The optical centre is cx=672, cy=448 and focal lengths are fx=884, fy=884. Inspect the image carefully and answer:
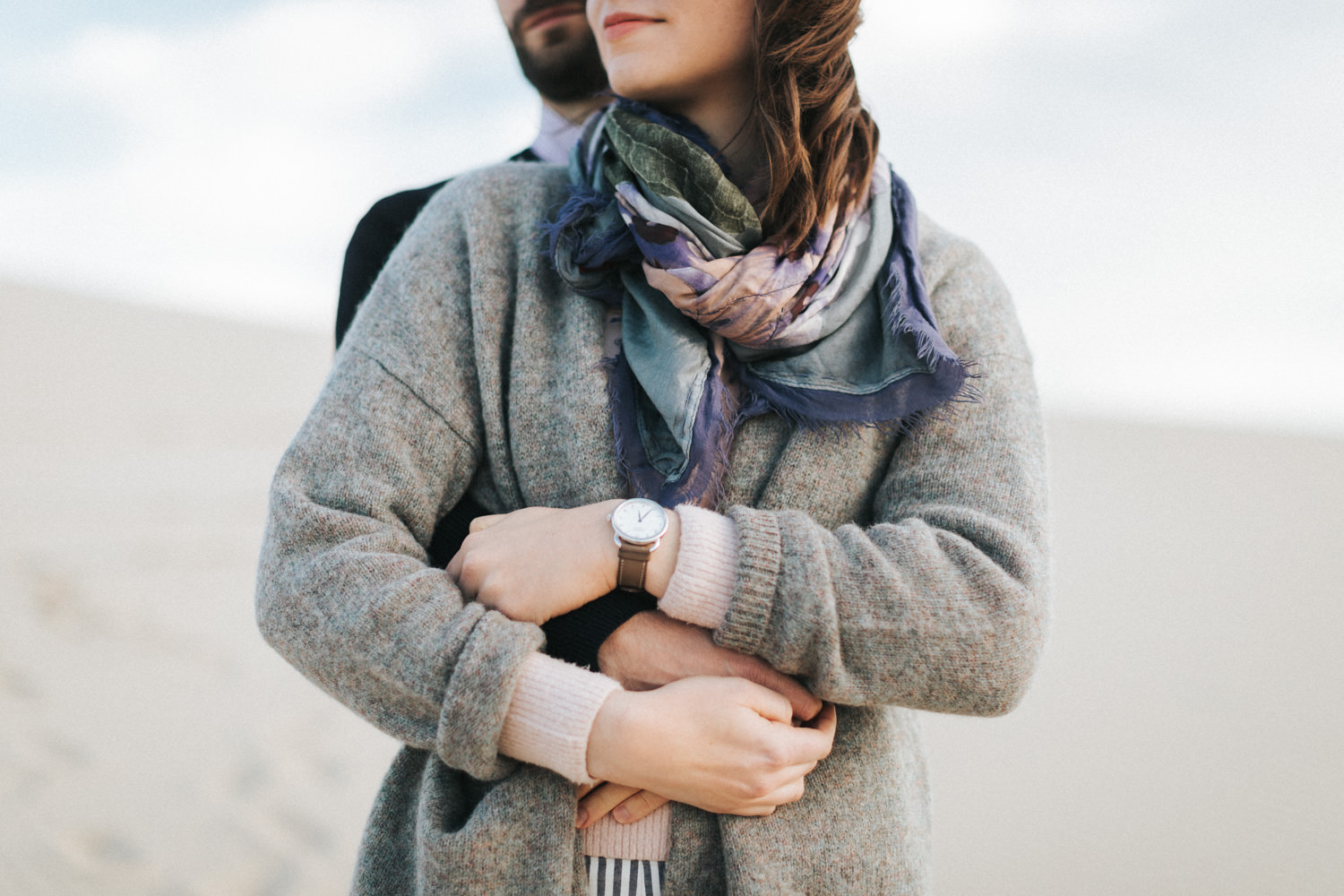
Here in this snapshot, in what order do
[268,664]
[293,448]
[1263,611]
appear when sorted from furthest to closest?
[1263,611], [268,664], [293,448]

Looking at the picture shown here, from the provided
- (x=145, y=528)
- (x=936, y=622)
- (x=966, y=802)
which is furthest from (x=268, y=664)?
(x=936, y=622)

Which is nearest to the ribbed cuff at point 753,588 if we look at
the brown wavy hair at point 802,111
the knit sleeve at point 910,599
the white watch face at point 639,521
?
the knit sleeve at point 910,599

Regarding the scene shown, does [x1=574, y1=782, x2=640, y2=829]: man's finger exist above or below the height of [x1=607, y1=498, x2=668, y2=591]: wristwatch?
below

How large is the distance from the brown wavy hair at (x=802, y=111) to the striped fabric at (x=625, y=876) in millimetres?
929

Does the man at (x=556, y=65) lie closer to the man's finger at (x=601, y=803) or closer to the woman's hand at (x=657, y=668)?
the woman's hand at (x=657, y=668)

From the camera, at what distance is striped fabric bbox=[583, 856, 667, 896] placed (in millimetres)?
1204

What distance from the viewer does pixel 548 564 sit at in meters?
1.18

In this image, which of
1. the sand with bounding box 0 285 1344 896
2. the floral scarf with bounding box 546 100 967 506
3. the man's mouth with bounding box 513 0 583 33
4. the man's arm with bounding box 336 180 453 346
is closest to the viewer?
the floral scarf with bounding box 546 100 967 506

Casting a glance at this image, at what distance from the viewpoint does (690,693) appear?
114 cm

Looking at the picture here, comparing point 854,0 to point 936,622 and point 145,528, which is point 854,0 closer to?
point 936,622

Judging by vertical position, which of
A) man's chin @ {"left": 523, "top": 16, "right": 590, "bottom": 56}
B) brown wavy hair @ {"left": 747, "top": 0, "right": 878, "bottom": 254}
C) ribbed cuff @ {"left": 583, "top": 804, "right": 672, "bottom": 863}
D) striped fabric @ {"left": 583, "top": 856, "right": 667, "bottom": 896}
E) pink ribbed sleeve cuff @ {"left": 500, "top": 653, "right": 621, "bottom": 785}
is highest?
man's chin @ {"left": 523, "top": 16, "right": 590, "bottom": 56}

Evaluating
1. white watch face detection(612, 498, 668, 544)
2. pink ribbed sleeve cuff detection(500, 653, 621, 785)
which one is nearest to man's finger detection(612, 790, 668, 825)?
pink ribbed sleeve cuff detection(500, 653, 621, 785)

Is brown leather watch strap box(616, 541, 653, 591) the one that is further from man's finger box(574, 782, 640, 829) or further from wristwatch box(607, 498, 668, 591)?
man's finger box(574, 782, 640, 829)

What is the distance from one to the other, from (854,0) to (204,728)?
4108 millimetres
